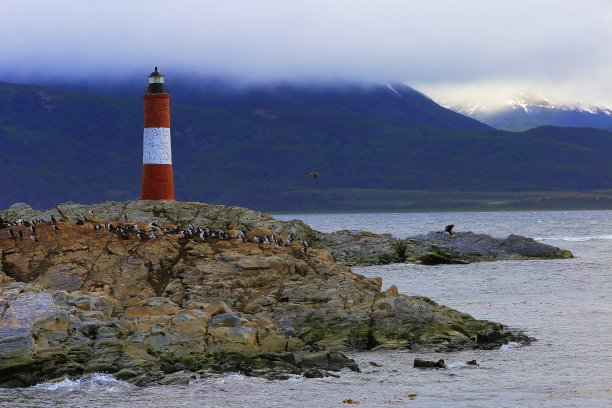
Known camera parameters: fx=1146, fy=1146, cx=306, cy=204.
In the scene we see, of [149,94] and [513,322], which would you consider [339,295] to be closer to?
[513,322]

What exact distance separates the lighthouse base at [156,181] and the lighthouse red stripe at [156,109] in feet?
7.62

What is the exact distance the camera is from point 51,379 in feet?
97.9

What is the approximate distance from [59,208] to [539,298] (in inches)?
1303

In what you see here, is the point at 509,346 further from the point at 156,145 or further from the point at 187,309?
the point at 156,145

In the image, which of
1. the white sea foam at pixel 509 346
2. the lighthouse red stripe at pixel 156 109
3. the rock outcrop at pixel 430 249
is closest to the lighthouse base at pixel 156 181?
the lighthouse red stripe at pixel 156 109

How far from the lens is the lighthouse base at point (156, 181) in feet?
204

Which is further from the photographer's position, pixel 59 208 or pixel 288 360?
pixel 59 208

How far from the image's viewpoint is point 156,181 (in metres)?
62.4

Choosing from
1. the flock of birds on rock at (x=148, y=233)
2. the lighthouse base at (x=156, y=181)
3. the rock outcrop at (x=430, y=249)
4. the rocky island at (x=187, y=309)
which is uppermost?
the lighthouse base at (x=156, y=181)

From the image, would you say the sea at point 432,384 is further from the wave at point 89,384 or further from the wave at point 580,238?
the wave at point 580,238

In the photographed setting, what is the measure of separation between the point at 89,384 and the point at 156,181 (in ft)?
110

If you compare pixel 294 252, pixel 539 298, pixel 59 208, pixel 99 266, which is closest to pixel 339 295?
pixel 294 252

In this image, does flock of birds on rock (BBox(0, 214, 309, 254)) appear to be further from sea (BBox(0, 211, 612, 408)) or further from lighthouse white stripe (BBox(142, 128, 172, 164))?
lighthouse white stripe (BBox(142, 128, 172, 164))

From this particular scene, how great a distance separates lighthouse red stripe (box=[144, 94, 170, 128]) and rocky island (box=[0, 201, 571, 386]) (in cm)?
1882
